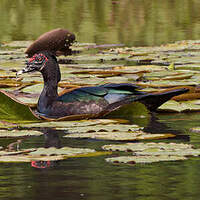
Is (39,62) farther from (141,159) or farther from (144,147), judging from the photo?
(141,159)

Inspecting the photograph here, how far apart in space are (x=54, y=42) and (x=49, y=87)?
204 inches

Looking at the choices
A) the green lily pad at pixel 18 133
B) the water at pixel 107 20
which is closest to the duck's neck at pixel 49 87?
the green lily pad at pixel 18 133

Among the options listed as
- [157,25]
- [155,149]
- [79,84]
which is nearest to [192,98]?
[79,84]

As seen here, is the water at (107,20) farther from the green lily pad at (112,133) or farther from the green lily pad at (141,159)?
the green lily pad at (141,159)

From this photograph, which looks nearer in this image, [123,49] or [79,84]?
[79,84]

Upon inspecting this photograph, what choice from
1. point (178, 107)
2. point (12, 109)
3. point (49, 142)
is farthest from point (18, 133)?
point (178, 107)

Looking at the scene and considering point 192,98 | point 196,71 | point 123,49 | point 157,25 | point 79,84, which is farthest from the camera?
point 157,25

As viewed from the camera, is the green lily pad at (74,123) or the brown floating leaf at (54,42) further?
the brown floating leaf at (54,42)

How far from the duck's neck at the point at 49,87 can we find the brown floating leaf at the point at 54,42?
4610 millimetres

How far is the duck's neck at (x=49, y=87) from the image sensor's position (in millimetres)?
7031

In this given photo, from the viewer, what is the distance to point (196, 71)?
9.58 meters

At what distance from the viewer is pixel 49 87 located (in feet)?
23.4

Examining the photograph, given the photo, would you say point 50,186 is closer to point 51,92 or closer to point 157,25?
point 51,92

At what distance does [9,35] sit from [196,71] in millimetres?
7295
